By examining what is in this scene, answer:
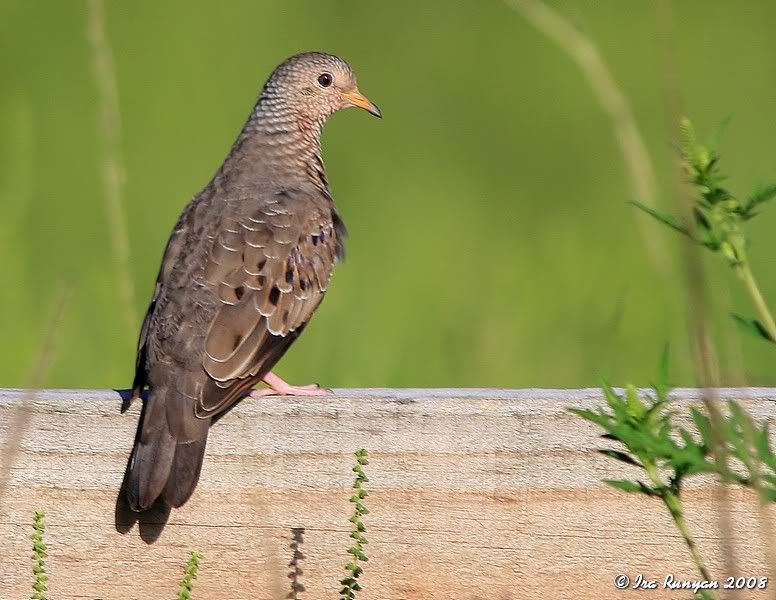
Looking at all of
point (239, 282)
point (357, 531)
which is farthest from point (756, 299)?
point (239, 282)

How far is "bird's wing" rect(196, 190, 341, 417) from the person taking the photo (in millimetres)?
4184

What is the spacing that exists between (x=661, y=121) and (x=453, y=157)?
141cm

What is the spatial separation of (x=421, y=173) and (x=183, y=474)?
628cm

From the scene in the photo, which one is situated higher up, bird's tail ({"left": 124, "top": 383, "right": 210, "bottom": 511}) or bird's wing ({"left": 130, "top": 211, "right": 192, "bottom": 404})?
bird's wing ({"left": 130, "top": 211, "right": 192, "bottom": 404})

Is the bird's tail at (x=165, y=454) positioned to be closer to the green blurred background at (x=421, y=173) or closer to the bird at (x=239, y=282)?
the bird at (x=239, y=282)

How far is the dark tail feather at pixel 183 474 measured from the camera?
3.13m

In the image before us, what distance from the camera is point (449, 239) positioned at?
27.3 feet

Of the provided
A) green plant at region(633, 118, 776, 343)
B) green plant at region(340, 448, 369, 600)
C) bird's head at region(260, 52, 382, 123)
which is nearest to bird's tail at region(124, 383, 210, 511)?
green plant at region(340, 448, 369, 600)

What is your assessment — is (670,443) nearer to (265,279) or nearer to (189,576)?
(189,576)

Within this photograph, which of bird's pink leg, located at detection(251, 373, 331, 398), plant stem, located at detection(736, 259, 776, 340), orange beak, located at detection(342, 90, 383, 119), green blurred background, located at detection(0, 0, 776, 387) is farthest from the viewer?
green blurred background, located at detection(0, 0, 776, 387)

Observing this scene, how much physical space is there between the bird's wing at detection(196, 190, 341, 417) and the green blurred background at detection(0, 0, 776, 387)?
1.05m

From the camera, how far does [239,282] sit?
4453 millimetres

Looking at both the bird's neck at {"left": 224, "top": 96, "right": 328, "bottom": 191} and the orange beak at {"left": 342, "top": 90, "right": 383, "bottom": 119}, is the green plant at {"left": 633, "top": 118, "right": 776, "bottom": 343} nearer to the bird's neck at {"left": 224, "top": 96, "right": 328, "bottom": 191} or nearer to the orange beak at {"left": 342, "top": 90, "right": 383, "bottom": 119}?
the bird's neck at {"left": 224, "top": 96, "right": 328, "bottom": 191}

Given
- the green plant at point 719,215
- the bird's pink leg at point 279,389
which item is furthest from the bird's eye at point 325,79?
the green plant at point 719,215
